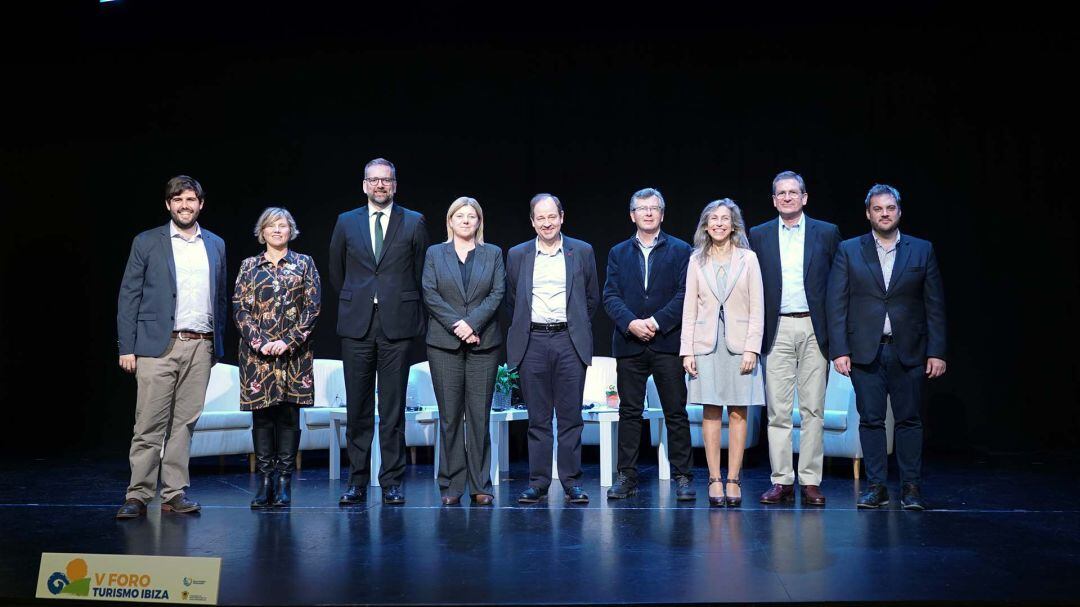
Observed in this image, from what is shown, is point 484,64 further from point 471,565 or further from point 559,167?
point 471,565

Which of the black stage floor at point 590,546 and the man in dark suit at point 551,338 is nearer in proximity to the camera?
the black stage floor at point 590,546

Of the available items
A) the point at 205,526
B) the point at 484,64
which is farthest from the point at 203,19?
the point at 205,526

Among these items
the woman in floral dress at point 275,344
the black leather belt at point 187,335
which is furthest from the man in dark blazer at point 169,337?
the woman in floral dress at point 275,344

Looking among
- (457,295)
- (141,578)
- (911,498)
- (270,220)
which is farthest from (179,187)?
(911,498)

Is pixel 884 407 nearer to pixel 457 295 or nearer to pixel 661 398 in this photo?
pixel 661 398

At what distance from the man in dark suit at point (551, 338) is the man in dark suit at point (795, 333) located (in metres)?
0.88

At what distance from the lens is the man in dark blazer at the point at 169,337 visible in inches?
162

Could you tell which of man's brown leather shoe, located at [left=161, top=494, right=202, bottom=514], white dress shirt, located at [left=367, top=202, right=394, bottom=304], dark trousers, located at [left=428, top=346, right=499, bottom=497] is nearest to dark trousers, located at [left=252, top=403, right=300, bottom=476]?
man's brown leather shoe, located at [left=161, top=494, right=202, bottom=514]

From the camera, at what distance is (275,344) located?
4215 mm

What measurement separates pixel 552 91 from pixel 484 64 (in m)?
0.56

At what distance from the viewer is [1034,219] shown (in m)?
6.79

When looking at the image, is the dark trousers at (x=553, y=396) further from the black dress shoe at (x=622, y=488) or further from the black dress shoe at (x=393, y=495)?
the black dress shoe at (x=393, y=495)

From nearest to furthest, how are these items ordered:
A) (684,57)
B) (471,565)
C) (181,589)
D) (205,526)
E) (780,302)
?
(181,589) → (471,565) → (205,526) → (780,302) → (684,57)

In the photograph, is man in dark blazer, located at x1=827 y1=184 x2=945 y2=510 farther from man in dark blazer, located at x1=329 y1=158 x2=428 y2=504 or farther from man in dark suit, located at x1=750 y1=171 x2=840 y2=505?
man in dark blazer, located at x1=329 y1=158 x2=428 y2=504
